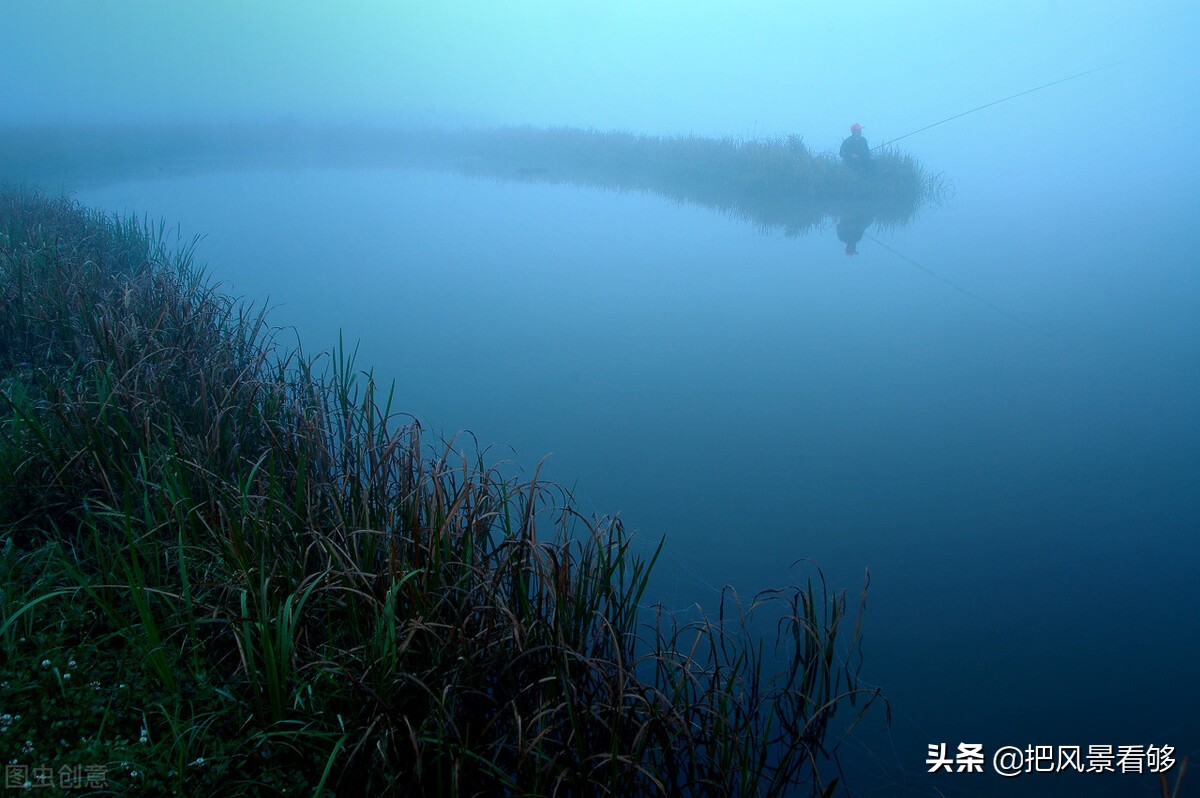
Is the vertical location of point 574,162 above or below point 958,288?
above

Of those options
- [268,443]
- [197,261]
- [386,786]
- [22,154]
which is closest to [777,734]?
[386,786]

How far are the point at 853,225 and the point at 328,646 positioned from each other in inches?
340

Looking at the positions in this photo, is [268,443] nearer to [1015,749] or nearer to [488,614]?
[488,614]

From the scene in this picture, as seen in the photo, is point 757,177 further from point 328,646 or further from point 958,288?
point 328,646

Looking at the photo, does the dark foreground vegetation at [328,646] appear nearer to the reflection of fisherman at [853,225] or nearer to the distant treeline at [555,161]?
the reflection of fisherman at [853,225]

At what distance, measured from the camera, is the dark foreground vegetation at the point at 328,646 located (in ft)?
4.95

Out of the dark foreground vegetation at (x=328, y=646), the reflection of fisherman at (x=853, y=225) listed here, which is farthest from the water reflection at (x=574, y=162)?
the dark foreground vegetation at (x=328, y=646)

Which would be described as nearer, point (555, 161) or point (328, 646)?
point (328, 646)

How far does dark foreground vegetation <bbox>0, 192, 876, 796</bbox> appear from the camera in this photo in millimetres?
1510

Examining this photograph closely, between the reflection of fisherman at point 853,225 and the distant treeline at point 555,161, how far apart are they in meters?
0.05

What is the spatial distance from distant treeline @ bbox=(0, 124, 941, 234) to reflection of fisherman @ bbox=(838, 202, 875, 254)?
0.16ft

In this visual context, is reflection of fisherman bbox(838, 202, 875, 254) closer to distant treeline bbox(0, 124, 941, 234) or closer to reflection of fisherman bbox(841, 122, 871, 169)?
distant treeline bbox(0, 124, 941, 234)

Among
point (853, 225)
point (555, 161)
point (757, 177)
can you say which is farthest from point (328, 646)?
point (555, 161)

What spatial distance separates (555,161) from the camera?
14.5 m
